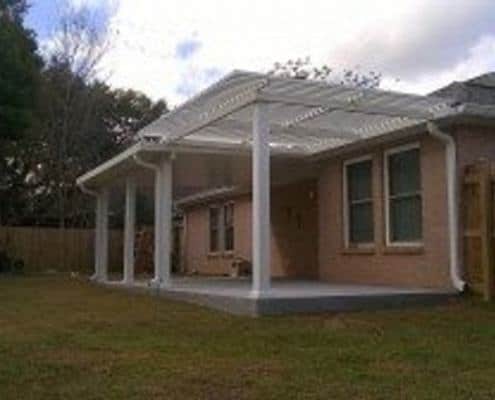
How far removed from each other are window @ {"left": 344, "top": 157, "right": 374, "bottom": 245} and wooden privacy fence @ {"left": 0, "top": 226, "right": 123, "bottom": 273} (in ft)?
48.2

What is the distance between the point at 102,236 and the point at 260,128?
10211 millimetres

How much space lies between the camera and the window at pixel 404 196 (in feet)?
48.9

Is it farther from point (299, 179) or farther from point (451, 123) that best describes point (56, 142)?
point (451, 123)

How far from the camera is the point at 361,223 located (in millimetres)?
16656

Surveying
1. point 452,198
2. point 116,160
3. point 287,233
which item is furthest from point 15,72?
point 452,198

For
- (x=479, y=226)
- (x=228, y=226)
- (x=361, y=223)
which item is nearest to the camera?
(x=479, y=226)

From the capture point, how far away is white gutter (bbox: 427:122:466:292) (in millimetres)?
13695

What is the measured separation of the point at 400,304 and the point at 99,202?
1120cm

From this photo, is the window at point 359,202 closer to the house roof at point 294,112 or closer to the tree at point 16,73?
the house roof at point 294,112

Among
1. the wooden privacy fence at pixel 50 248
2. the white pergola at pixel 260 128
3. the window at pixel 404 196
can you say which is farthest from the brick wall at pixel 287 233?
the wooden privacy fence at pixel 50 248

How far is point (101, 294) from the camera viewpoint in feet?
56.5

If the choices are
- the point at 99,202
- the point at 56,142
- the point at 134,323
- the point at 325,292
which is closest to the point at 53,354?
the point at 134,323

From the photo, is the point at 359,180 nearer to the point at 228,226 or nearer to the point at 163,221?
the point at 163,221

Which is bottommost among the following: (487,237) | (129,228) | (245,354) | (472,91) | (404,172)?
(245,354)
